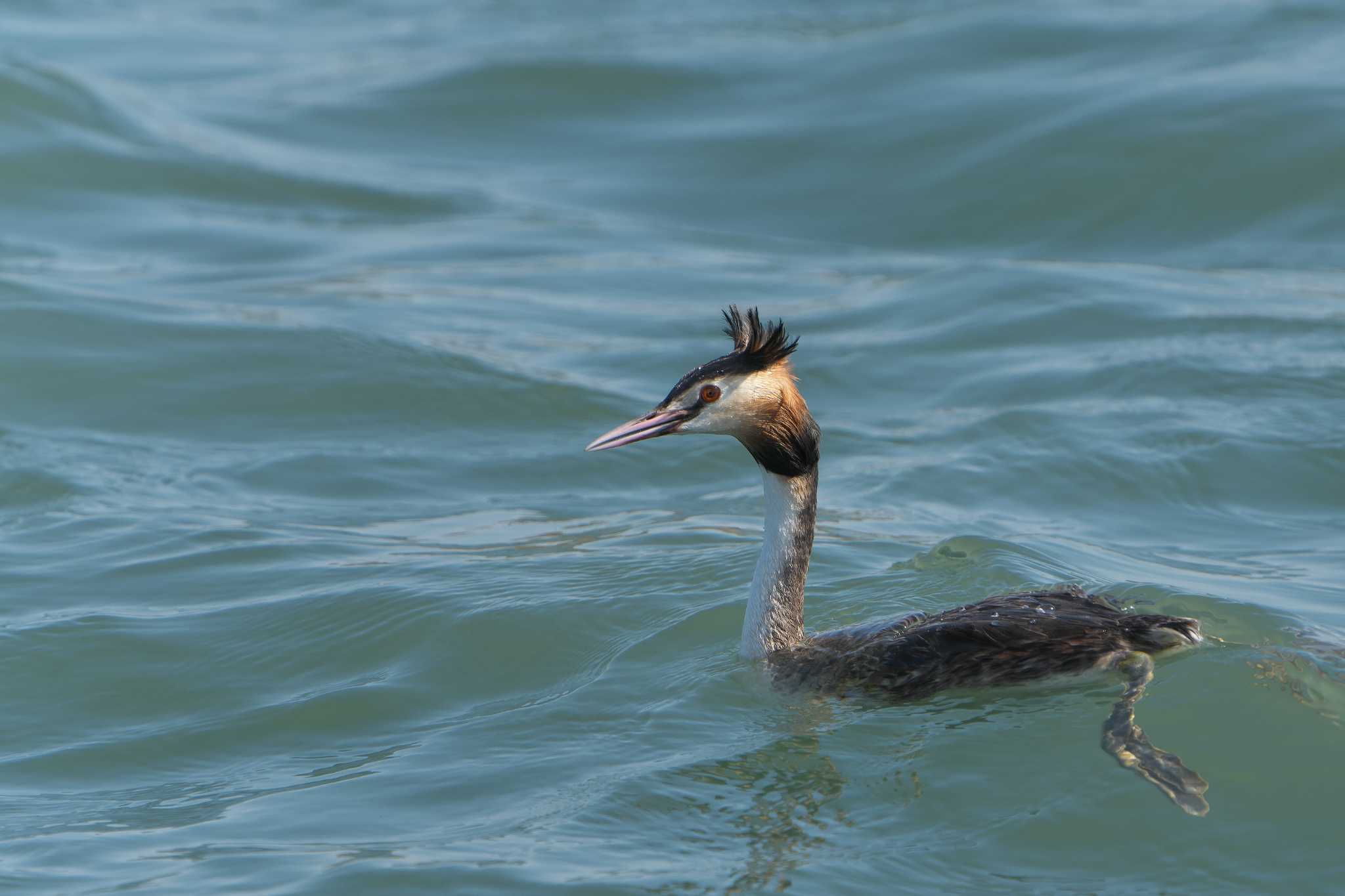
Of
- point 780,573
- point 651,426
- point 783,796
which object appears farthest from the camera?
point 780,573

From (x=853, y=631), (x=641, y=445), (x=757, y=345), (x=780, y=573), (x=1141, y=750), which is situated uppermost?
(x=641, y=445)

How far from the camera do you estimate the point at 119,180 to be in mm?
16312

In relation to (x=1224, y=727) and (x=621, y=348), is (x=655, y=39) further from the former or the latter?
Answer: (x=1224, y=727)

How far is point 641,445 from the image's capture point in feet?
34.7

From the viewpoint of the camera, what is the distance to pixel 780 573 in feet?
22.6

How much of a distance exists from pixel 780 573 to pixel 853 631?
0.36m

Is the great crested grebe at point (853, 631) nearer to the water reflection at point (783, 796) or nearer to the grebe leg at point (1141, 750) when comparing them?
the grebe leg at point (1141, 750)

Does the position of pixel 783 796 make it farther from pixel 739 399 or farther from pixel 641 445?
pixel 641 445

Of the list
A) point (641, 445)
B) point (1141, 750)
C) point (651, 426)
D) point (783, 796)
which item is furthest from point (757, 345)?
point (641, 445)

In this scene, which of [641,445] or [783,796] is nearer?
[783,796]

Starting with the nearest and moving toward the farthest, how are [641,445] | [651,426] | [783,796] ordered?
[783,796] → [651,426] → [641,445]

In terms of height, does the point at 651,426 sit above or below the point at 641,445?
below

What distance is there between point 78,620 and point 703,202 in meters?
9.28

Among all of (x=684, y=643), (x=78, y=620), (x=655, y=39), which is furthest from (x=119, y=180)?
(x=684, y=643)
